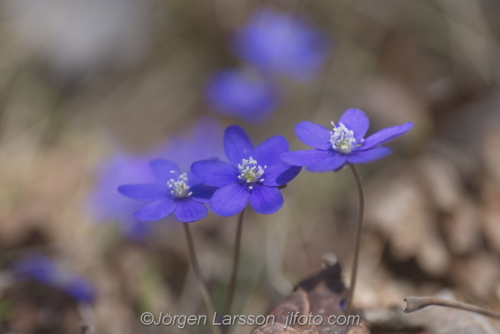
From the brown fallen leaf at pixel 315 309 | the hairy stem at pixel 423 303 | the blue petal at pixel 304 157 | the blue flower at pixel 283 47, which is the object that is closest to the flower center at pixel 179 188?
the blue petal at pixel 304 157

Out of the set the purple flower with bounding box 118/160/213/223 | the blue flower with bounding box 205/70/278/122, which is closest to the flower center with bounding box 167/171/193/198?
the purple flower with bounding box 118/160/213/223

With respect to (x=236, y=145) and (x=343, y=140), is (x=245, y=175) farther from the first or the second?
(x=343, y=140)

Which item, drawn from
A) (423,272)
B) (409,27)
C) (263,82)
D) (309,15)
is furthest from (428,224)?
(309,15)

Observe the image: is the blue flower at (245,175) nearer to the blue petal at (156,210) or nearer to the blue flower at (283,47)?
the blue petal at (156,210)

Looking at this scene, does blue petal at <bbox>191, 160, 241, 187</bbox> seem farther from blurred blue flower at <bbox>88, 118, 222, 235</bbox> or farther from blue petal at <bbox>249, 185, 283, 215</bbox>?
blurred blue flower at <bbox>88, 118, 222, 235</bbox>

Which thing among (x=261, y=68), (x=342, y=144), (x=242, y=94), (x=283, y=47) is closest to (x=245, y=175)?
(x=342, y=144)

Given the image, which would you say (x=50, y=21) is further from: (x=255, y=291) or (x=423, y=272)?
(x=423, y=272)
